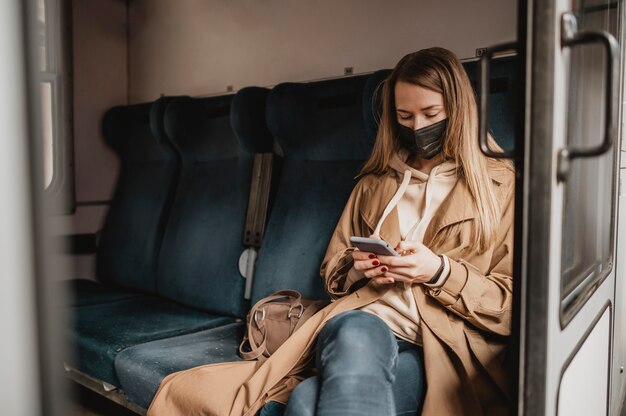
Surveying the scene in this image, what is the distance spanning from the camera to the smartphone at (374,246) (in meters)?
1.62

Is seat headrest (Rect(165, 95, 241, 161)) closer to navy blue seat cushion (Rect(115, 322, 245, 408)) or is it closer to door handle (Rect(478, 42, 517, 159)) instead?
navy blue seat cushion (Rect(115, 322, 245, 408))

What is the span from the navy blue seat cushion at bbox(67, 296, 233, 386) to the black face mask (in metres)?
1.40

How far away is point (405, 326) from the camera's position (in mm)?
1801

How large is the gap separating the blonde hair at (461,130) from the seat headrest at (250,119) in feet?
3.55

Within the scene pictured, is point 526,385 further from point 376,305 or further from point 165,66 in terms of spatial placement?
point 165,66

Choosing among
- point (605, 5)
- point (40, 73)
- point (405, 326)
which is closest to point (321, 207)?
point (405, 326)

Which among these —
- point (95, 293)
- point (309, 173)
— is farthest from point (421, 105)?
point (95, 293)

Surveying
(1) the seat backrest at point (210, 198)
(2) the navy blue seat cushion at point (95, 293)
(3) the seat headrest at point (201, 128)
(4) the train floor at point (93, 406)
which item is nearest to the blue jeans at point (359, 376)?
(1) the seat backrest at point (210, 198)

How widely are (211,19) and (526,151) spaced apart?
2.97m

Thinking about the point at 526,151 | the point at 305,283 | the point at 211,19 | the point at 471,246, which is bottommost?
the point at 305,283

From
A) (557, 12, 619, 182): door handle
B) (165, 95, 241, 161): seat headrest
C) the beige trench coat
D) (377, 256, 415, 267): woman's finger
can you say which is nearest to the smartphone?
(377, 256, 415, 267): woman's finger

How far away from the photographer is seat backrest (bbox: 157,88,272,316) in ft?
9.68

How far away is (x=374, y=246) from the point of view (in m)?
1.66

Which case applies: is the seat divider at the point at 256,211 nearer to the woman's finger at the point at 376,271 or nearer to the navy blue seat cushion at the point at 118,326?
the navy blue seat cushion at the point at 118,326
